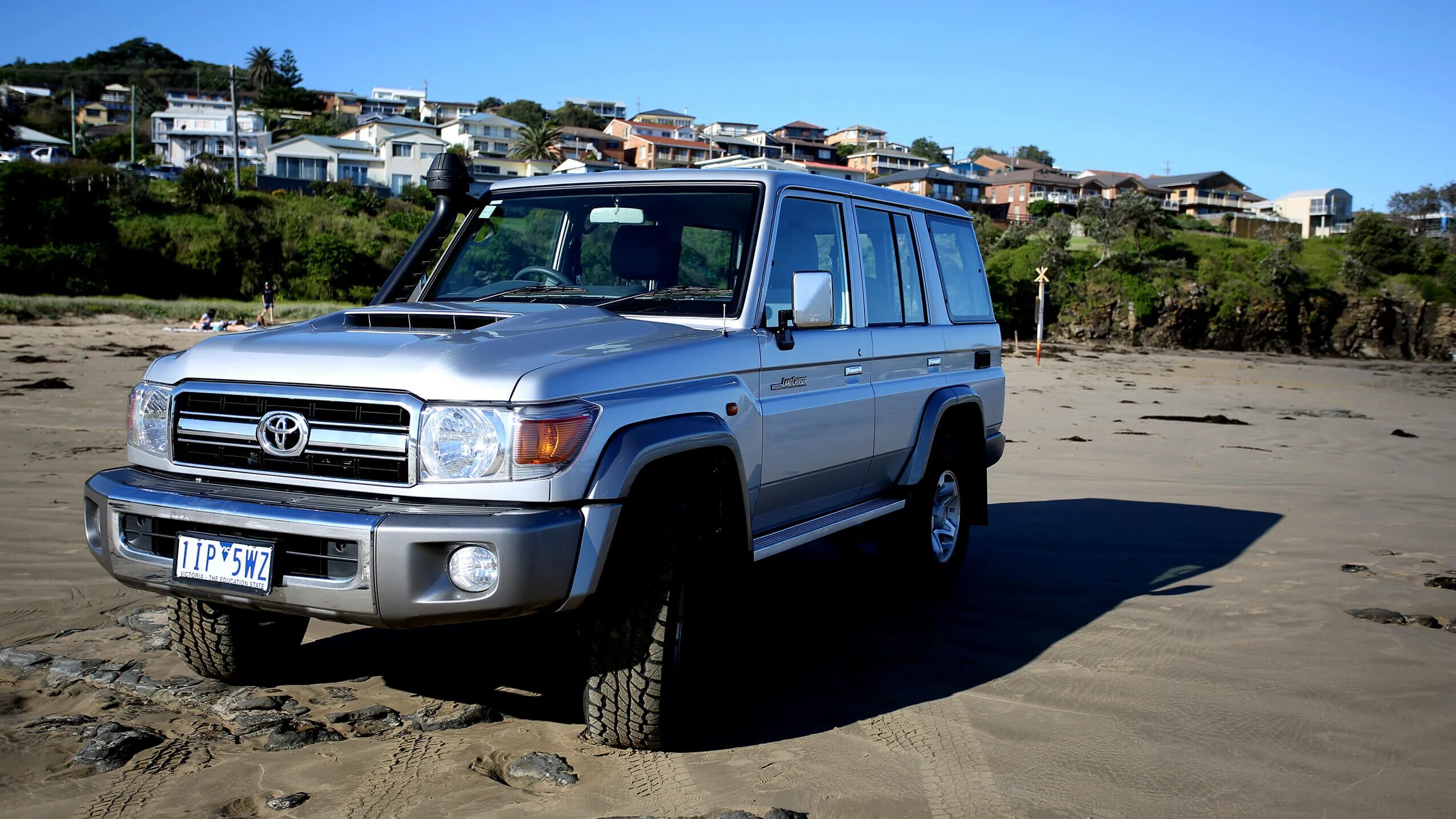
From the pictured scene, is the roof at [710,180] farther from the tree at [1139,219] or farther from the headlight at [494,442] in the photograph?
the tree at [1139,219]

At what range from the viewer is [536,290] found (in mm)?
4605

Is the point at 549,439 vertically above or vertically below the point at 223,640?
above

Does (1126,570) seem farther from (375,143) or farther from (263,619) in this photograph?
(375,143)

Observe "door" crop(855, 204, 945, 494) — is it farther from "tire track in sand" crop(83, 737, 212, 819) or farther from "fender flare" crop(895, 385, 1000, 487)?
"tire track in sand" crop(83, 737, 212, 819)

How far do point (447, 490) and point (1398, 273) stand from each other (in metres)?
65.5

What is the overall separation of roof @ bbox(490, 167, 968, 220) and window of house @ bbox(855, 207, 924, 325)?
129 mm

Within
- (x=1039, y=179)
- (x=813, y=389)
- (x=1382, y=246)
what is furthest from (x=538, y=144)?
(x=813, y=389)

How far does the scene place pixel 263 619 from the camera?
4227 mm

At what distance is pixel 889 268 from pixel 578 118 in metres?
129

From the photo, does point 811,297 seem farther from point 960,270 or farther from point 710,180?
point 960,270

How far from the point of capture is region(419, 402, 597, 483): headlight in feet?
10.6

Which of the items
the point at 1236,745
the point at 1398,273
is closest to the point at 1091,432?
the point at 1236,745

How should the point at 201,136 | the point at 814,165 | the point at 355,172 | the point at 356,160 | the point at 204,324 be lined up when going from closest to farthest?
the point at 814,165 < the point at 204,324 < the point at 356,160 < the point at 355,172 < the point at 201,136

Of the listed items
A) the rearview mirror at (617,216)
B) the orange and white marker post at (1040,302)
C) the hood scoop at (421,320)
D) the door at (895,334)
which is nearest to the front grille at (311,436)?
the hood scoop at (421,320)
